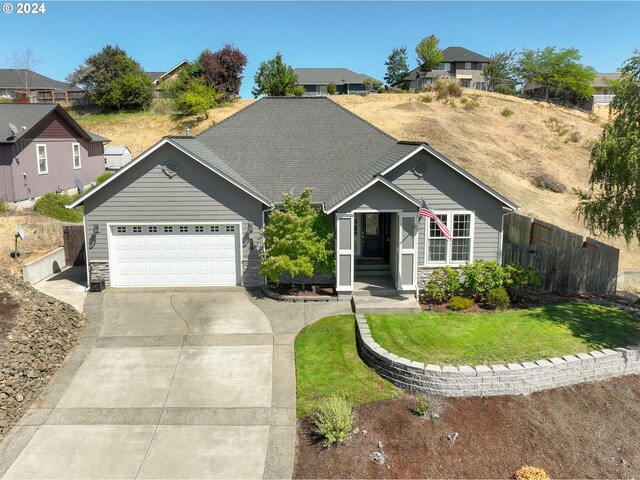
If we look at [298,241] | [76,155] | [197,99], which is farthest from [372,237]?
[197,99]

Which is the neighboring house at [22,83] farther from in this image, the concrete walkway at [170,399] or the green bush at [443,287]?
the green bush at [443,287]

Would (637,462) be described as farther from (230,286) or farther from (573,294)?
(230,286)

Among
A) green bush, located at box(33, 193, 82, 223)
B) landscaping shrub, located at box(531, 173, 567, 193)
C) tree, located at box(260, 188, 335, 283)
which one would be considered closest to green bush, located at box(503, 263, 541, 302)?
tree, located at box(260, 188, 335, 283)

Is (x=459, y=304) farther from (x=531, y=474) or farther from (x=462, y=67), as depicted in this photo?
(x=462, y=67)

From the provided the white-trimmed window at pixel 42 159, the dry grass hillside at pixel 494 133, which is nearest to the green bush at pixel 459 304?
the dry grass hillside at pixel 494 133

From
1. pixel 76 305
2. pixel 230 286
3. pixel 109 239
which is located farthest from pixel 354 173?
pixel 76 305

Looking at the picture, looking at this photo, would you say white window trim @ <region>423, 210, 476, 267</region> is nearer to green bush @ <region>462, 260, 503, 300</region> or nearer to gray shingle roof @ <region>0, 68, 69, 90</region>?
green bush @ <region>462, 260, 503, 300</region>
